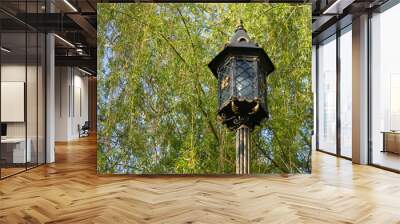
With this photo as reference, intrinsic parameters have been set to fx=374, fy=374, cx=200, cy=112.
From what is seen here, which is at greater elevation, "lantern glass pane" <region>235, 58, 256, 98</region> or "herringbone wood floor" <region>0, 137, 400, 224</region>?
"lantern glass pane" <region>235, 58, 256, 98</region>

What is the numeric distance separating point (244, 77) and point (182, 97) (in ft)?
8.44

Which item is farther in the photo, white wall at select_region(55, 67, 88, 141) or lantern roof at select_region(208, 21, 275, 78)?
white wall at select_region(55, 67, 88, 141)

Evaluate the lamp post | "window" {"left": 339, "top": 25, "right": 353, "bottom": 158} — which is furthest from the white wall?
the lamp post

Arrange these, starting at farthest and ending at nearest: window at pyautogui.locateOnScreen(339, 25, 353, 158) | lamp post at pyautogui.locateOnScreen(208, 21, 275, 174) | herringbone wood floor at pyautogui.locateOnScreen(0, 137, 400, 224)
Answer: window at pyautogui.locateOnScreen(339, 25, 353, 158), herringbone wood floor at pyautogui.locateOnScreen(0, 137, 400, 224), lamp post at pyautogui.locateOnScreen(208, 21, 275, 174)

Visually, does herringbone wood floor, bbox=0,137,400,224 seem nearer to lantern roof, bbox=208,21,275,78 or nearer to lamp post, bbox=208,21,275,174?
lamp post, bbox=208,21,275,174

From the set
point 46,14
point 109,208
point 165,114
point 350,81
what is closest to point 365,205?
point 109,208

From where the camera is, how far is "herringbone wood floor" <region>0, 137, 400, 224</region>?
11.2 ft

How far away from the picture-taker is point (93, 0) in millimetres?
7344

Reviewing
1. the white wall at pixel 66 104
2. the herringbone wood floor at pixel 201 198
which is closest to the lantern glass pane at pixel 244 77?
the herringbone wood floor at pixel 201 198

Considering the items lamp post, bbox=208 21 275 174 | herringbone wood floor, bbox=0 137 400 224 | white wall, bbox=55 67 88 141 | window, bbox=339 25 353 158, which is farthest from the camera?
white wall, bbox=55 67 88 141

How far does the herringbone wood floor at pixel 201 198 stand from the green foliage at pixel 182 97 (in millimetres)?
290

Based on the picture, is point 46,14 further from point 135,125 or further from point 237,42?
point 237,42

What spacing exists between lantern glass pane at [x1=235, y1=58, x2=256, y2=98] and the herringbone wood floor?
1.14 meters

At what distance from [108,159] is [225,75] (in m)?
3.05
